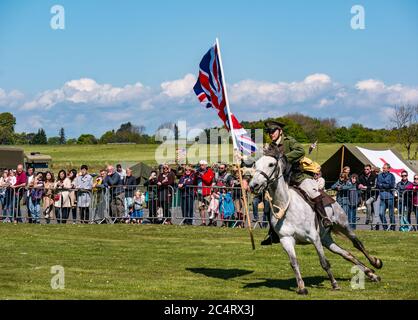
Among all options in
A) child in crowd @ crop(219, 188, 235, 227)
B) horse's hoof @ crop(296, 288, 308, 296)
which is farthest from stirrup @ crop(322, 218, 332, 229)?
child in crowd @ crop(219, 188, 235, 227)

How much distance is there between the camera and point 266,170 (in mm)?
12742

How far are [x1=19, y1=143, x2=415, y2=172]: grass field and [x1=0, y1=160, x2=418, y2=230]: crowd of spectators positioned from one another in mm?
50992

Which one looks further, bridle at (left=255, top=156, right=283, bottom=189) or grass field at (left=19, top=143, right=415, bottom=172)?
grass field at (left=19, top=143, right=415, bottom=172)

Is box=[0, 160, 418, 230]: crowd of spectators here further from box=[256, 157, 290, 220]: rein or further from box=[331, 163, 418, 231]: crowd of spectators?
box=[256, 157, 290, 220]: rein

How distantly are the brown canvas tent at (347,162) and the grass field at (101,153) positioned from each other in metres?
42.4

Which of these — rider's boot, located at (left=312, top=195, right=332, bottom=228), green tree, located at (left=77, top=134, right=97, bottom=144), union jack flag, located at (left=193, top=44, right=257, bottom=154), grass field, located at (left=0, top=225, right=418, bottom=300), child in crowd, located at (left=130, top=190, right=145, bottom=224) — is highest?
green tree, located at (left=77, top=134, right=97, bottom=144)

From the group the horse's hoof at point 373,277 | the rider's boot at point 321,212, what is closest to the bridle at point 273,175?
Result: the rider's boot at point 321,212

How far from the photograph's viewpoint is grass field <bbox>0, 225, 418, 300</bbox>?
13000 mm

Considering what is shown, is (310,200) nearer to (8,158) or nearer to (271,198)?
(271,198)

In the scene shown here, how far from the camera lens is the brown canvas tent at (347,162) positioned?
35.0 meters

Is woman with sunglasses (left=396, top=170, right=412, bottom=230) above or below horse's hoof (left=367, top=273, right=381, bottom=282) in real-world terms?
above

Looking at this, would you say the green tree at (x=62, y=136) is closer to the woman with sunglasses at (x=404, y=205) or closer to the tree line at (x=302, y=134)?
the tree line at (x=302, y=134)

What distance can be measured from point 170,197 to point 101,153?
248ft
